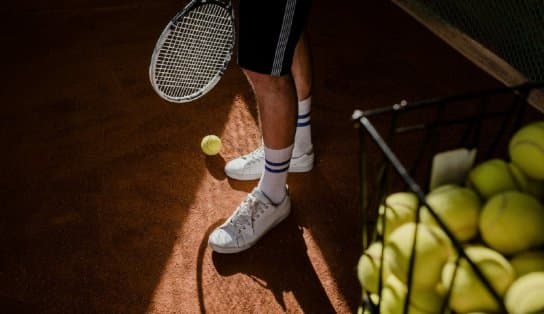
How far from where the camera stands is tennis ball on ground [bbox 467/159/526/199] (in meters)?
0.59

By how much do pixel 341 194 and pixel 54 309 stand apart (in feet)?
2.55

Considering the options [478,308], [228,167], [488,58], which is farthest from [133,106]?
[478,308]

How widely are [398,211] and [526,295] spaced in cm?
16

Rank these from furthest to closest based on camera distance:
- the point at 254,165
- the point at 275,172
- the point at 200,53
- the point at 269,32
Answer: the point at 254,165, the point at 200,53, the point at 275,172, the point at 269,32

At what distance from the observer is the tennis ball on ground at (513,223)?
0.53 metres

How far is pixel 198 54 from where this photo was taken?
1.31m

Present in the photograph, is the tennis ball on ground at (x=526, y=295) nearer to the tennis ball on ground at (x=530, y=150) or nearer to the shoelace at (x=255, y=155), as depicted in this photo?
the tennis ball on ground at (x=530, y=150)

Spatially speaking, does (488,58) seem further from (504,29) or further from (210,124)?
(210,124)

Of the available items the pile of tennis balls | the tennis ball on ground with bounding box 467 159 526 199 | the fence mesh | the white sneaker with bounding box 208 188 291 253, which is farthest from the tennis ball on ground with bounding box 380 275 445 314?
the fence mesh

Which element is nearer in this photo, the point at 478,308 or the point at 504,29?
the point at 478,308

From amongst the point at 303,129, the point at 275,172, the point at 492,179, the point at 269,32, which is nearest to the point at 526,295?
the point at 492,179

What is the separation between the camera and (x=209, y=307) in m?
1.10

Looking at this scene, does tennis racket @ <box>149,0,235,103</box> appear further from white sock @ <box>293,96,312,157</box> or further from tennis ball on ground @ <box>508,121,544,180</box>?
tennis ball on ground @ <box>508,121,544,180</box>

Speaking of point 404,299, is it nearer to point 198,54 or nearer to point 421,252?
point 421,252
